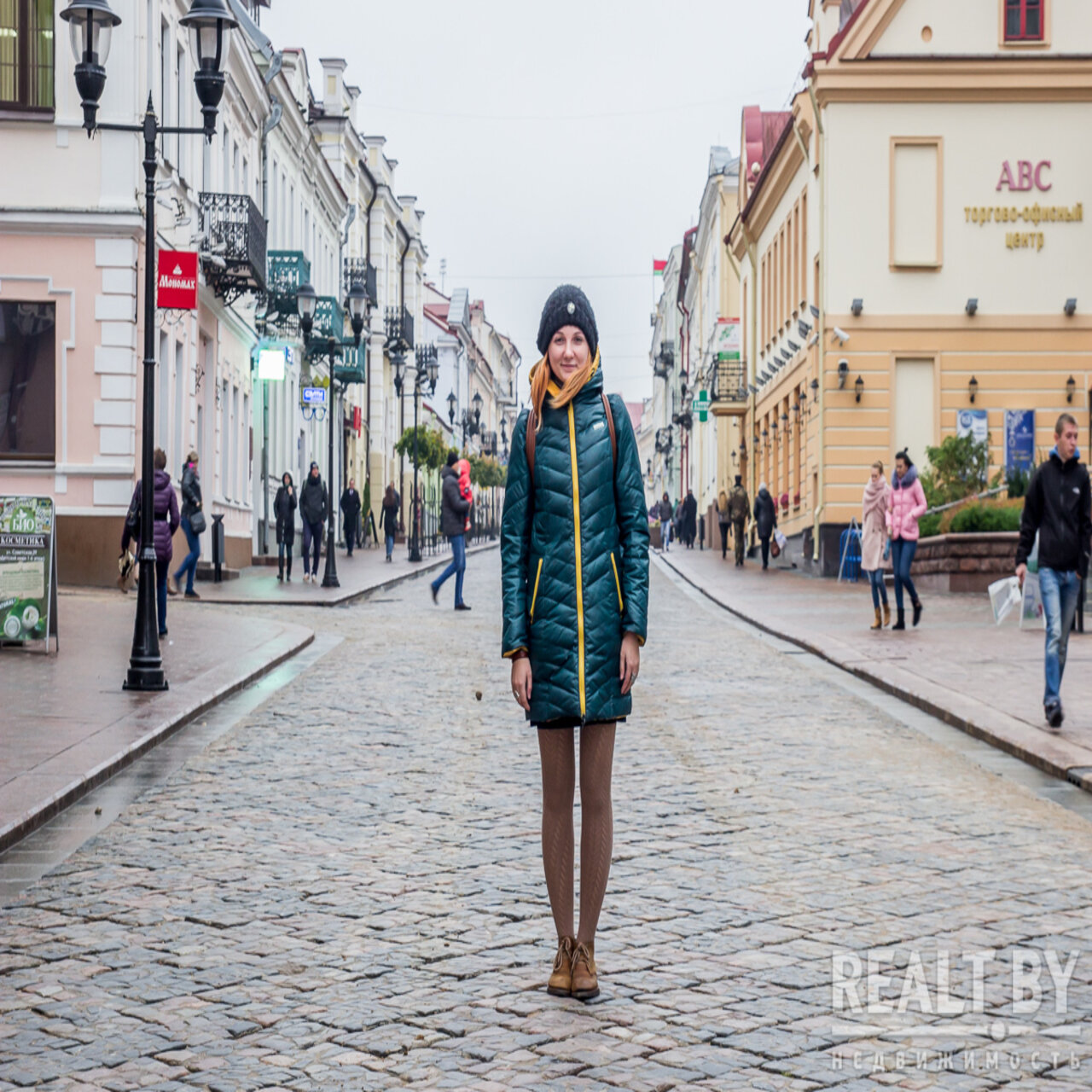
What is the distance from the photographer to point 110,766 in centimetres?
977

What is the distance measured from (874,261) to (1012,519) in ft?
31.9

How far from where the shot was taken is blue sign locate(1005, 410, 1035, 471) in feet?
113

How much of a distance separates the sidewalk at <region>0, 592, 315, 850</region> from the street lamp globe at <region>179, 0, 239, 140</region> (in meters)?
4.46

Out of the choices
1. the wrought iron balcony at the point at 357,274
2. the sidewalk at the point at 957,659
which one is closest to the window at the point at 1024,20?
the sidewalk at the point at 957,659

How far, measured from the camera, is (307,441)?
50969 millimetres

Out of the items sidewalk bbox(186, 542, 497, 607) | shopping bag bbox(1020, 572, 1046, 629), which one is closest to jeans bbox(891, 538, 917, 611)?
shopping bag bbox(1020, 572, 1046, 629)

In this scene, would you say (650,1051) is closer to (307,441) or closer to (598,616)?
(598,616)

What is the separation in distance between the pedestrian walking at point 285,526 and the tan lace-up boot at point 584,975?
2600 cm

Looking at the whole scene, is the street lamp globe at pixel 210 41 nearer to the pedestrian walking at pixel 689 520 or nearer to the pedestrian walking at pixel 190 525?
the pedestrian walking at pixel 190 525

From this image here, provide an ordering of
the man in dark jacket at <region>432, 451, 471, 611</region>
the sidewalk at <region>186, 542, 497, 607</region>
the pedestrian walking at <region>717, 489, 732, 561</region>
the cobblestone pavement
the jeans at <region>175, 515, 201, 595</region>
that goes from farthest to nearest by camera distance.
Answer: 1. the pedestrian walking at <region>717, 489, 732, 561</region>
2. the sidewalk at <region>186, 542, 497, 607</region>
3. the jeans at <region>175, 515, 201, 595</region>
4. the man in dark jacket at <region>432, 451, 471, 611</region>
5. the cobblestone pavement

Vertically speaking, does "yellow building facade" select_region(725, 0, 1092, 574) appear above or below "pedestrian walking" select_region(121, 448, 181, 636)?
above

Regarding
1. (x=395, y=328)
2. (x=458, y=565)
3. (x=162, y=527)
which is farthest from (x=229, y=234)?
(x=395, y=328)

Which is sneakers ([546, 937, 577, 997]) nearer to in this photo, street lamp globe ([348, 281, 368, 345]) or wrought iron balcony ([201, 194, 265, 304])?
wrought iron balcony ([201, 194, 265, 304])

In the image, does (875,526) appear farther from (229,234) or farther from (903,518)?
(229,234)
